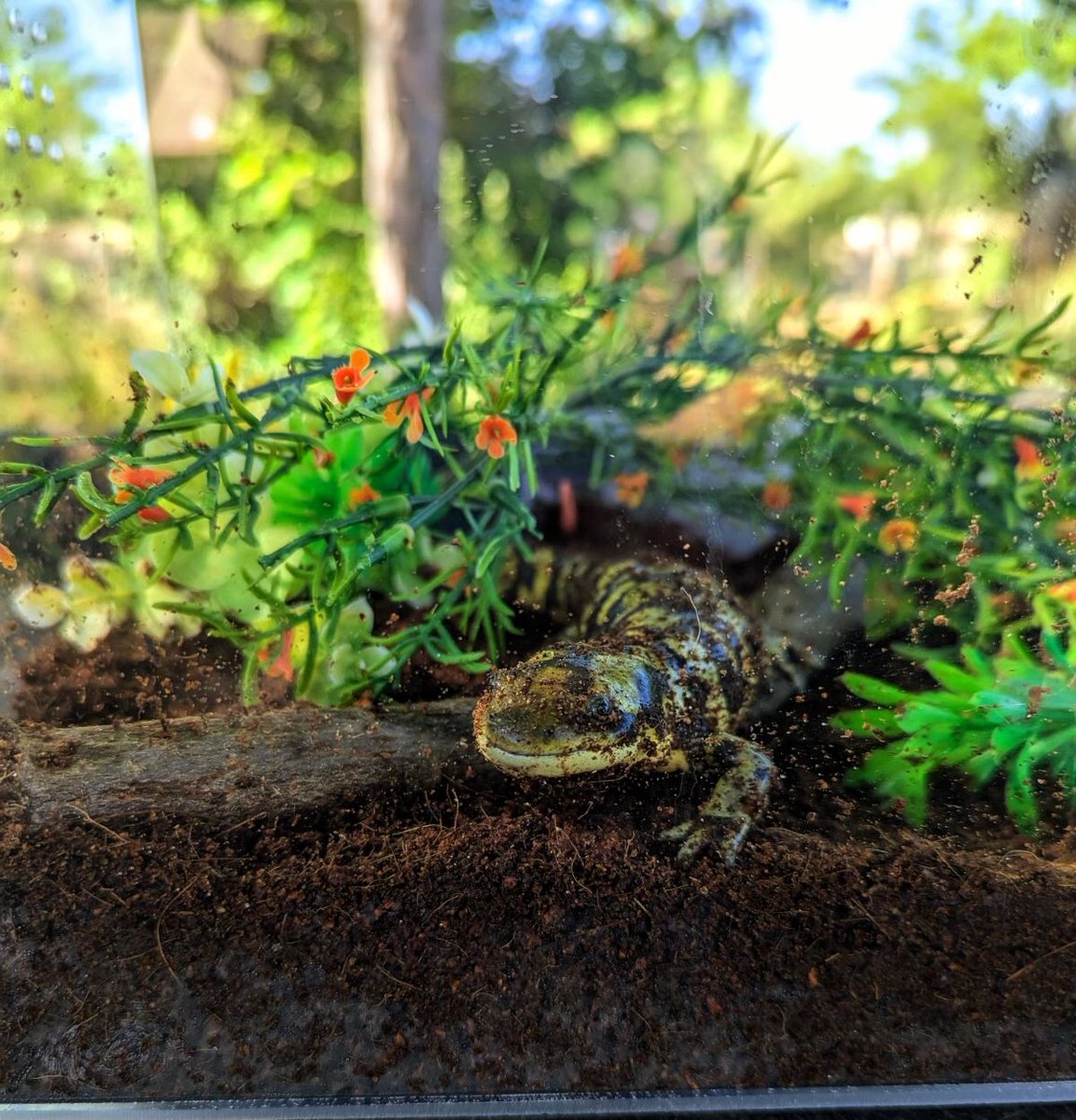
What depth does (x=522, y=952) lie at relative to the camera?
58 cm

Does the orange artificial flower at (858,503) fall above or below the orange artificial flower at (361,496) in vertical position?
above

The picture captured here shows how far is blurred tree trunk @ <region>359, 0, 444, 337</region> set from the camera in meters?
0.92

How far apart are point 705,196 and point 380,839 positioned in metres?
0.63

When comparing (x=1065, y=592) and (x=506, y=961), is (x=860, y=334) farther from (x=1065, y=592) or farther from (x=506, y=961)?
(x=506, y=961)

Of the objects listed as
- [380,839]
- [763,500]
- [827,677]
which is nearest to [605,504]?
[763,500]

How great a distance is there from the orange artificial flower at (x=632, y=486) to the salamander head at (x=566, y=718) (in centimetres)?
19

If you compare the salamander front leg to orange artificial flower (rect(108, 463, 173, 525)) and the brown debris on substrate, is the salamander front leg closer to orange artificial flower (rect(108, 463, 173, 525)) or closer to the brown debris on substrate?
the brown debris on substrate

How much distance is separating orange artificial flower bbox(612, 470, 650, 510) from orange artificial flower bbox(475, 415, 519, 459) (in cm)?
13

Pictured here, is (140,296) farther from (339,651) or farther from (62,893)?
(62,893)

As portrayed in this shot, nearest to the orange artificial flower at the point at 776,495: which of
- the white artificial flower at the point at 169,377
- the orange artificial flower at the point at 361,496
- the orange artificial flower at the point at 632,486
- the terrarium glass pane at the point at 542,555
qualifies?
the terrarium glass pane at the point at 542,555

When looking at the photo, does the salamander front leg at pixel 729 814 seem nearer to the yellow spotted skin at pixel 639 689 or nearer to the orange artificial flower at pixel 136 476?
the yellow spotted skin at pixel 639 689

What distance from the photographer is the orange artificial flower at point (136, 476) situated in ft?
2.26

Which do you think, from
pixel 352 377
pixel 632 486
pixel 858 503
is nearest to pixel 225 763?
pixel 352 377

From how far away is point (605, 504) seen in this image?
0.87 meters
